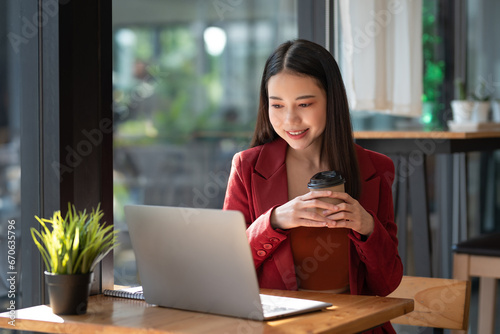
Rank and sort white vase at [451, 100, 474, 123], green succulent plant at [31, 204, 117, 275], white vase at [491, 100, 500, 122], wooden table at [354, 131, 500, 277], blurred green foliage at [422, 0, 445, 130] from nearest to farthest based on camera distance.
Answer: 1. green succulent plant at [31, 204, 117, 275]
2. wooden table at [354, 131, 500, 277]
3. white vase at [451, 100, 474, 123]
4. white vase at [491, 100, 500, 122]
5. blurred green foliage at [422, 0, 445, 130]

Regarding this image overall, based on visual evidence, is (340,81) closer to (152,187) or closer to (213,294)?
(213,294)

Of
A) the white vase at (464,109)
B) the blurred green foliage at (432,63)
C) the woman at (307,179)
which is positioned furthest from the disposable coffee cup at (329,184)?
the blurred green foliage at (432,63)

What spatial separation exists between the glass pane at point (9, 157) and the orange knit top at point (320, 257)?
62 cm

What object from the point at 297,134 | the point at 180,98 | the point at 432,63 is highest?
the point at 432,63

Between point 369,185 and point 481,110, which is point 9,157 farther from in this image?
point 481,110

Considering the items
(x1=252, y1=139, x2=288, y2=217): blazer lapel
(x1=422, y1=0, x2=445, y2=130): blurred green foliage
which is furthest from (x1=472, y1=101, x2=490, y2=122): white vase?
(x1=252, y1=139, x2=288, y2=217): blazer lapel

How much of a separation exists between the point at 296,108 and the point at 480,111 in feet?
7.21

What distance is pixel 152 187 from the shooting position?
5.42 metres

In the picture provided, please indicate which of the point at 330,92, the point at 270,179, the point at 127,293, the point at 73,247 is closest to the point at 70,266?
the point at 73,247

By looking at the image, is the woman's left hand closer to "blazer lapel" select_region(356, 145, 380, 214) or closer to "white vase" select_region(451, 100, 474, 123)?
"blazer lapel" select_region(356, 145, 380, 214)

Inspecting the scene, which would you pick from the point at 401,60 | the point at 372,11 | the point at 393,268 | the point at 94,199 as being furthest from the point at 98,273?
the point at 401,60

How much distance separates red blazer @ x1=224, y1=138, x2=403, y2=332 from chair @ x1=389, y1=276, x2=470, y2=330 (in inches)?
3.9

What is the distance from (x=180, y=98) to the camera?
5379 mm

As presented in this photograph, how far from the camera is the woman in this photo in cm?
154
